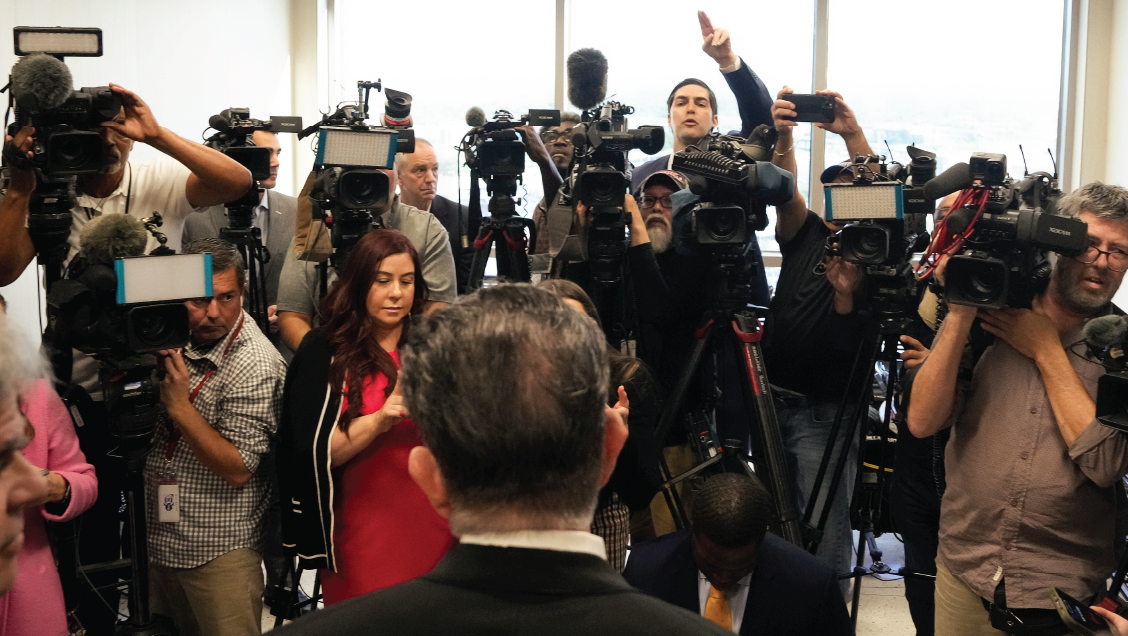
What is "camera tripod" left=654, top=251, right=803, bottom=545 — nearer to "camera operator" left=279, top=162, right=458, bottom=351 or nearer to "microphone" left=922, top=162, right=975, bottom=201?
"microphone" left=922, top=162, right=975, bottom=201

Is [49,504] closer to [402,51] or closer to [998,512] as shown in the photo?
[998,512]

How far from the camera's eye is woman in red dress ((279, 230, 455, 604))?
6.73ft

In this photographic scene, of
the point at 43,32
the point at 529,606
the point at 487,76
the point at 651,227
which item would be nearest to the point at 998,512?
the point at 651,227

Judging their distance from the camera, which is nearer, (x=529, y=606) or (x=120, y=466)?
(x=529, y=606)

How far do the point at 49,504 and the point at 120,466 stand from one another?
1.53ft

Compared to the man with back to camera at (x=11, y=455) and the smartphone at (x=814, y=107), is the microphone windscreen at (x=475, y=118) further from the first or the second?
the man with back to camera at (x=11, y=455)

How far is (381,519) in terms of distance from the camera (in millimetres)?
2068

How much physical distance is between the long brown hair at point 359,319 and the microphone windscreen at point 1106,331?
130 cm

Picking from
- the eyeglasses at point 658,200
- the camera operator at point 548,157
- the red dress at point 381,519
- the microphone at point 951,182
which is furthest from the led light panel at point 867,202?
the red dress at point 381,519

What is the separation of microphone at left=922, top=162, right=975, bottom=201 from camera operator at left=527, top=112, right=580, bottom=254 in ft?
3.17

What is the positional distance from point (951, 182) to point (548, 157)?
1166 mm

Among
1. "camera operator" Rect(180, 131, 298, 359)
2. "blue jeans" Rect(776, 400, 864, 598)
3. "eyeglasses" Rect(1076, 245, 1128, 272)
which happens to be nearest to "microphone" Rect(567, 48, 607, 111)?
"camera operator" Rect(180, 131, 298, 359)

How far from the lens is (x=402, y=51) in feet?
20.1

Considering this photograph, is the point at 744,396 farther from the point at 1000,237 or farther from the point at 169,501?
the point at 169,501
